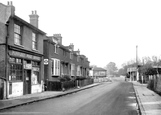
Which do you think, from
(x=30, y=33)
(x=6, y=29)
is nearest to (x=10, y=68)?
(x=6, y=29)

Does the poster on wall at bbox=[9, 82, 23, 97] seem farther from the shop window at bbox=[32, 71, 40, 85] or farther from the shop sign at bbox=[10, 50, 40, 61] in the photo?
the shop window at bbox=[32, 71, 40, 85]

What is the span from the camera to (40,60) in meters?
24.3

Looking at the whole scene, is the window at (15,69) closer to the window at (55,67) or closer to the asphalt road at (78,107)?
the asphalt road at (78,107)

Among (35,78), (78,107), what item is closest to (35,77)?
(35,78)

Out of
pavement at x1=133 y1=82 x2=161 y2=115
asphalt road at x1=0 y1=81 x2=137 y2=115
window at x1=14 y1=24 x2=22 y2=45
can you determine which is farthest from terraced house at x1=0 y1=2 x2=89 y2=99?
pavement at x1=133 y1=82 x2=161 y2=115

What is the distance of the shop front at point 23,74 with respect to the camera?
1798 centimetres

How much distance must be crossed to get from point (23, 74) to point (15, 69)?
150 cm

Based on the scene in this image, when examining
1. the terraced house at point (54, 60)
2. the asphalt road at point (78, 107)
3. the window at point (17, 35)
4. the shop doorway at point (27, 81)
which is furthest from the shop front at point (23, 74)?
the asphalt road at point (78, 107)

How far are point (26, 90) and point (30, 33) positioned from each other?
545 cm

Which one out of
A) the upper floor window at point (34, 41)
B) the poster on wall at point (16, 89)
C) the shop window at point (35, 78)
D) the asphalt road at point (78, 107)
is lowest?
the asphalt road at point (78, 107)

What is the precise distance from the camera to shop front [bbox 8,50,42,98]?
59.0 ft

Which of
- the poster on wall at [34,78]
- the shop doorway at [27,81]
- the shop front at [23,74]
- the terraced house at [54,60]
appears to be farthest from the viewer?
the terraced house at [54,60]

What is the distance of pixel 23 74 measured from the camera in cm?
2019

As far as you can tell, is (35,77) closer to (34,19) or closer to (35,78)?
(35,78)
